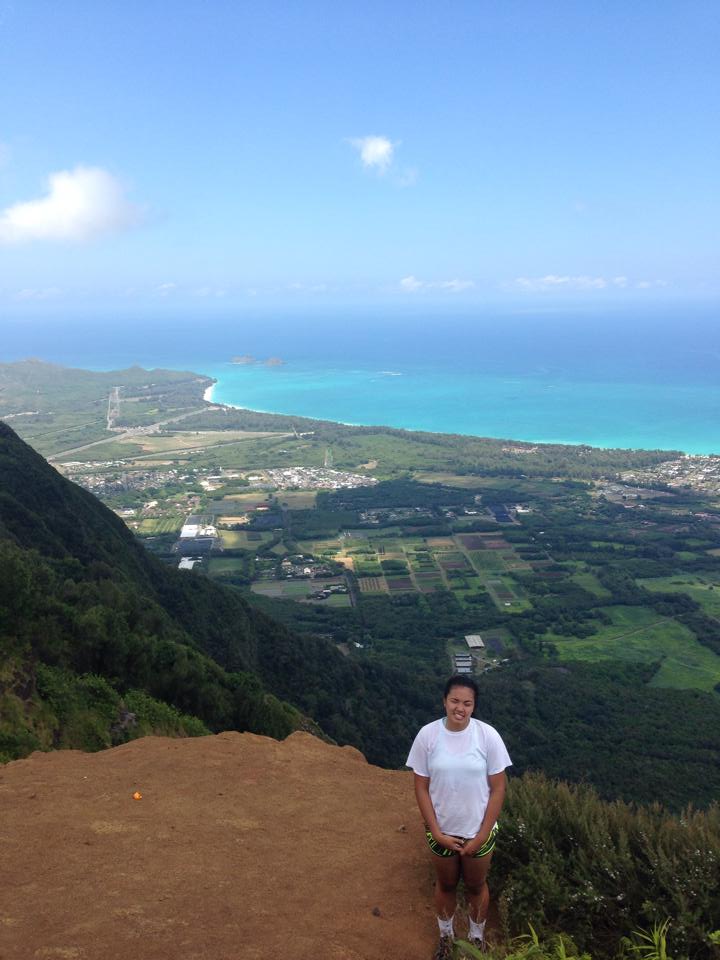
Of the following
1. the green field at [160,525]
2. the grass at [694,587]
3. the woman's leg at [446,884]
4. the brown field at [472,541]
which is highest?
the woman's leg at [446,884]

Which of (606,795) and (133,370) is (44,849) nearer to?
(606,795)

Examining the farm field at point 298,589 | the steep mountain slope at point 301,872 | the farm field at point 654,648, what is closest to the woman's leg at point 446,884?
the steep mountain slope at point 301,872

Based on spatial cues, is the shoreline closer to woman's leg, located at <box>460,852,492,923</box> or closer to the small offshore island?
the small offshore island

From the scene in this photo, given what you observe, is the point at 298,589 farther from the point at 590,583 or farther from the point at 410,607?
the point at 590,583

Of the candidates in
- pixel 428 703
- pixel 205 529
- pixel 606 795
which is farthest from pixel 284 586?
pixel 606 795

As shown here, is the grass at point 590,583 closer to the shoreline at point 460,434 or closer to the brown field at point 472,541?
the brown field at point 472,541

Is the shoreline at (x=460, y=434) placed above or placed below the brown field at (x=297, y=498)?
above

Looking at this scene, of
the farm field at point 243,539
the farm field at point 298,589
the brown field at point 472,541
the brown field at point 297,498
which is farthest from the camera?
the brown field at point 297,498

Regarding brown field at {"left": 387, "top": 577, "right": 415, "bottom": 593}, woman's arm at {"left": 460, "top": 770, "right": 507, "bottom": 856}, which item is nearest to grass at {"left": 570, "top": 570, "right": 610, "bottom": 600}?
brown field at {"left": 387, "top": 577, "right": 415, "bottom": 593}
